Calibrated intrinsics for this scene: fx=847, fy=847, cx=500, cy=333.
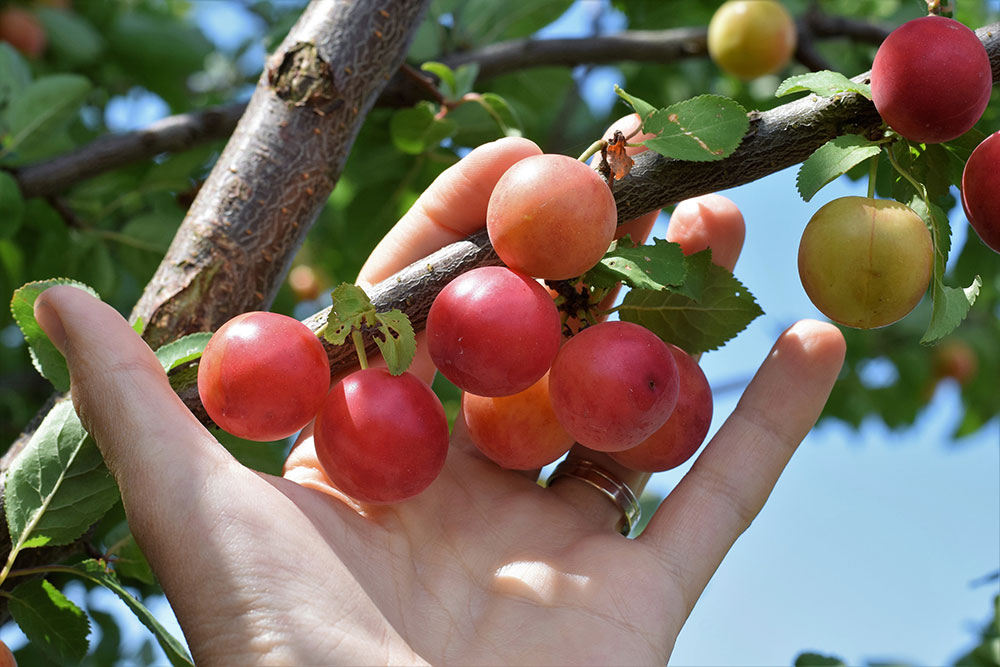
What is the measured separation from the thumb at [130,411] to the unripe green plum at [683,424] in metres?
0.51

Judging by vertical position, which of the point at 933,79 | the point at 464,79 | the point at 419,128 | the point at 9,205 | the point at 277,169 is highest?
the point at 464,79

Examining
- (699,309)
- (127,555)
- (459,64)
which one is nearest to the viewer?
(699,309)

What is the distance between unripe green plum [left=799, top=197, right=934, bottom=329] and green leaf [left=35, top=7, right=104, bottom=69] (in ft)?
6.43

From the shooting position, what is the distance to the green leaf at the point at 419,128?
1515 millimetres

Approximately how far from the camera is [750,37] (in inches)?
85.3

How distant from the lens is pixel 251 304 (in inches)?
47.7

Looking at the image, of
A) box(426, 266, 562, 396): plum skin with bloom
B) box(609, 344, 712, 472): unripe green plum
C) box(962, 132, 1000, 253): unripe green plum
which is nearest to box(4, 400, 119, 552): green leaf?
box(426, 266, 562, 396): plum skin with bloom

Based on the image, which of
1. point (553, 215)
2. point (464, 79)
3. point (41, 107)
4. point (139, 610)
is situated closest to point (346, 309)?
point (553, 215)

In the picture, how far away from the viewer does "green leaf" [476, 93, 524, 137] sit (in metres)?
1.46

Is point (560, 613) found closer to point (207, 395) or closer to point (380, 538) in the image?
point (380, 538)

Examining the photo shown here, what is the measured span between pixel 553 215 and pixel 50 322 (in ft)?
1.91

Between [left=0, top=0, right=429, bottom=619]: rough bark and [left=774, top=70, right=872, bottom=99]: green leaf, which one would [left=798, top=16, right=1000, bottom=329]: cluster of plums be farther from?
[left=0, top=0, right=429, bottom=619]: rough bark

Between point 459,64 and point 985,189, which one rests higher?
point 459,64

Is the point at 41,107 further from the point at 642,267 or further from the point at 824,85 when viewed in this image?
A: the point at 824,85
